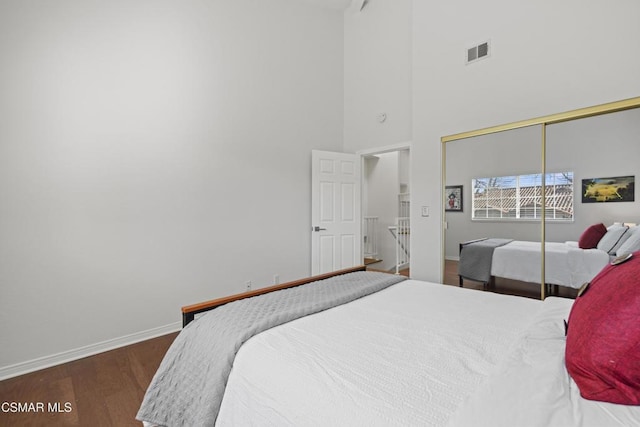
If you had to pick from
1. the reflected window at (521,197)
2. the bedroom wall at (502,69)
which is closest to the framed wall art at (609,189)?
the reflected window at (521,197)

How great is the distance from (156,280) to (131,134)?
1.39 m

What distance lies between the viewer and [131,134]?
108 inches

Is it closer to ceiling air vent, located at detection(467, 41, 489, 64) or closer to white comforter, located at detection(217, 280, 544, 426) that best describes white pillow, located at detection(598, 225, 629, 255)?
white comforter, located at detection(217, 280, 544, 426)

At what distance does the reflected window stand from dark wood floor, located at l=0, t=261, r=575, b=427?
67 centimetres

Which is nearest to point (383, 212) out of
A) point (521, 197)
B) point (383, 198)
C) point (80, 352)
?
A: point (383, 198)

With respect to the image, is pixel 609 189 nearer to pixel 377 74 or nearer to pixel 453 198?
pixel 453 198

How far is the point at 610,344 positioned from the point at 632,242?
2092 millimetres

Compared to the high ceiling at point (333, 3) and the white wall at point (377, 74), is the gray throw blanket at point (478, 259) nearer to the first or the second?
the white wall at point (377, 74)

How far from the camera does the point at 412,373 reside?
931 millimetres

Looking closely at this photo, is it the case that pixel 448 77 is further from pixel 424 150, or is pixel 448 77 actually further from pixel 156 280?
pixel 156 280

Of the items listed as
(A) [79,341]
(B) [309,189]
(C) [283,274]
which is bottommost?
(A) [79,341]

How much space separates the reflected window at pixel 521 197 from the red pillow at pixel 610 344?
1994 mm

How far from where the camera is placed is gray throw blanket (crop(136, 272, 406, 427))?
3.72ft

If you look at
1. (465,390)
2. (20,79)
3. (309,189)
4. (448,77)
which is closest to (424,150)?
(448,77)
